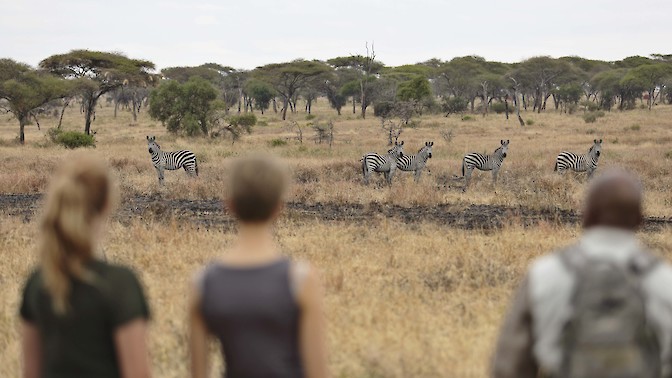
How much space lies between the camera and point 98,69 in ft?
117

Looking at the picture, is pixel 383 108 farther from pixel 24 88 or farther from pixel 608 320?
pixel 608 320

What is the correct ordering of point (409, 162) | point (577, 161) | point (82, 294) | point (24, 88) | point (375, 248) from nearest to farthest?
1. point (82, 294)
2. point (375, 248)
3. point (409, 162)
4. point (577, 161)
5. point (24, 88)

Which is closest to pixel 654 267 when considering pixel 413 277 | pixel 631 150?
pixel 413 277

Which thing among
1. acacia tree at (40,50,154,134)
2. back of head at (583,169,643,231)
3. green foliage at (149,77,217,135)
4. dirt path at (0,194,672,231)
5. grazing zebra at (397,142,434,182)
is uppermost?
acacia tree at (40,50,154,134)

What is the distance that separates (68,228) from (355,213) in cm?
1024

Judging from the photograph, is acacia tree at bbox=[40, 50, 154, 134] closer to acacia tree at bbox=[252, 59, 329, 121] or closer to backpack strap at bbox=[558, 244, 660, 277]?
acacia tree at bbox=[252, 59, 329, 121]

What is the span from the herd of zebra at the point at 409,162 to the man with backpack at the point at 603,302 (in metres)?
14.3

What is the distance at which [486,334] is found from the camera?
5145 millimetres

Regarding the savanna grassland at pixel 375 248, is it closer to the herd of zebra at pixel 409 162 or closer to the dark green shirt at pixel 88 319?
the herd of zebra at pixel 409 162

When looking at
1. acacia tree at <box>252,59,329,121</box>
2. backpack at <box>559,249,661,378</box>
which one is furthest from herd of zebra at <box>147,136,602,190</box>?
acacia tree at <box>252,59,329,121</box>

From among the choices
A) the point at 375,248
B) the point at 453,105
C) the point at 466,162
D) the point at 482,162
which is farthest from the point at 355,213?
the point at 453,105

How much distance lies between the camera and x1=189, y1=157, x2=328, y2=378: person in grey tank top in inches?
84.6

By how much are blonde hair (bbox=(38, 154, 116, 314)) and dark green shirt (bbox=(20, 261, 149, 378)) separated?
0.13ft

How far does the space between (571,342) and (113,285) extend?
1411 millimetres
